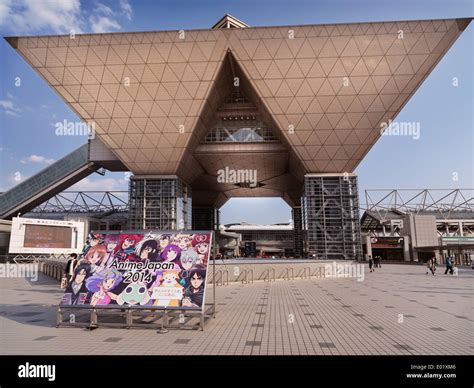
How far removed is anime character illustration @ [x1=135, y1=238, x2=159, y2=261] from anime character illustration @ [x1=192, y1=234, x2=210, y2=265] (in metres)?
1.18

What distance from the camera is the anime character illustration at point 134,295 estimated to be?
8.94 metres

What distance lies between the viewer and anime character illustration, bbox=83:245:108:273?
9719mm

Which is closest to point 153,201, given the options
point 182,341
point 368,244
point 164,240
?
point 164,240

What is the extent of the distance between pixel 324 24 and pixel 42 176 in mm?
Result: 40430

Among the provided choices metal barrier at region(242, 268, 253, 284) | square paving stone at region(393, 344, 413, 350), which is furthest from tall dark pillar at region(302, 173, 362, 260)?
square paving stone at region(393, 344, 413, 350)

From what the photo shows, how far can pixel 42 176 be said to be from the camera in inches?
1762

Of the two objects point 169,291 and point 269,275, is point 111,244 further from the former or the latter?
point 269,275

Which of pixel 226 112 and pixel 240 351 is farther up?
pixel 226 112

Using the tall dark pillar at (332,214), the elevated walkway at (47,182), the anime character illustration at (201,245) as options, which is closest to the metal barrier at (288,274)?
the anime character illustration at (201,245)

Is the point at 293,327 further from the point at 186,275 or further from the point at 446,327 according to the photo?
the point at 446,327

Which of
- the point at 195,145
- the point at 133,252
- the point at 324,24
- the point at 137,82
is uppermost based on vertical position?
the point at 324,24

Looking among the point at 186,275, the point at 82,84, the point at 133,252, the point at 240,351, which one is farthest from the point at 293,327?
the point at 82,84

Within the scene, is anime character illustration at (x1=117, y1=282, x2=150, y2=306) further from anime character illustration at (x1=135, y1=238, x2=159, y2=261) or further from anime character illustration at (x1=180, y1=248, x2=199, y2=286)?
anime character illustration at (x1=180, y1=248, x2=199, y2=286)

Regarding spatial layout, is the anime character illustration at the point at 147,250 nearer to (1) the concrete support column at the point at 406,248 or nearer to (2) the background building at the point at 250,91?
(2) the background building at the point at 250,91
